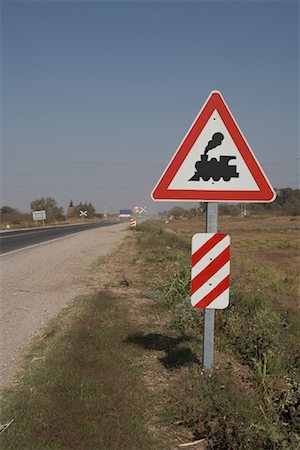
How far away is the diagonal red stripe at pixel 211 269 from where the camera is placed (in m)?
3.64

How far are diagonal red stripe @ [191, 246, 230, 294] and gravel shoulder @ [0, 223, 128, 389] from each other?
207cm

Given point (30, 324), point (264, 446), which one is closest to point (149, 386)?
point (264, 446)

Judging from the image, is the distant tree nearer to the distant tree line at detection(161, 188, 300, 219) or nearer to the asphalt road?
the distant tree line at detection(161, 188, 300, 219)

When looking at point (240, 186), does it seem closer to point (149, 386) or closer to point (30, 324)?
point (149, 386)

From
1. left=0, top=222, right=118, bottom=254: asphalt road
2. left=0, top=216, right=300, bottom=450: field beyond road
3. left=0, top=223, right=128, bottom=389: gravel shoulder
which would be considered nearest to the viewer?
left=0, top=216, right=300, bottom=450: field beyond road

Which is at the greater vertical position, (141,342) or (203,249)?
(203,249)

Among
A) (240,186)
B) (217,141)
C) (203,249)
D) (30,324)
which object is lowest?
(30,324)

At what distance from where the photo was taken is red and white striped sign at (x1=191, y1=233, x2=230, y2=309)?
3625mm

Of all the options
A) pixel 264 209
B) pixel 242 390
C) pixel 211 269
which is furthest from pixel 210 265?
pixel 264 209

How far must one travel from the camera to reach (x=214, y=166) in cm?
353

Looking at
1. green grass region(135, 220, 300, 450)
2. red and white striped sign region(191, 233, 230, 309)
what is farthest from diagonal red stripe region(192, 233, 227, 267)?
green grass region(135, 220, 300, 450)

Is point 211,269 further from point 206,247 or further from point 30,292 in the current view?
point 30,292

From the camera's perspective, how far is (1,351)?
509 cm

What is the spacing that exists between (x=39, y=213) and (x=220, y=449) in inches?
2036
